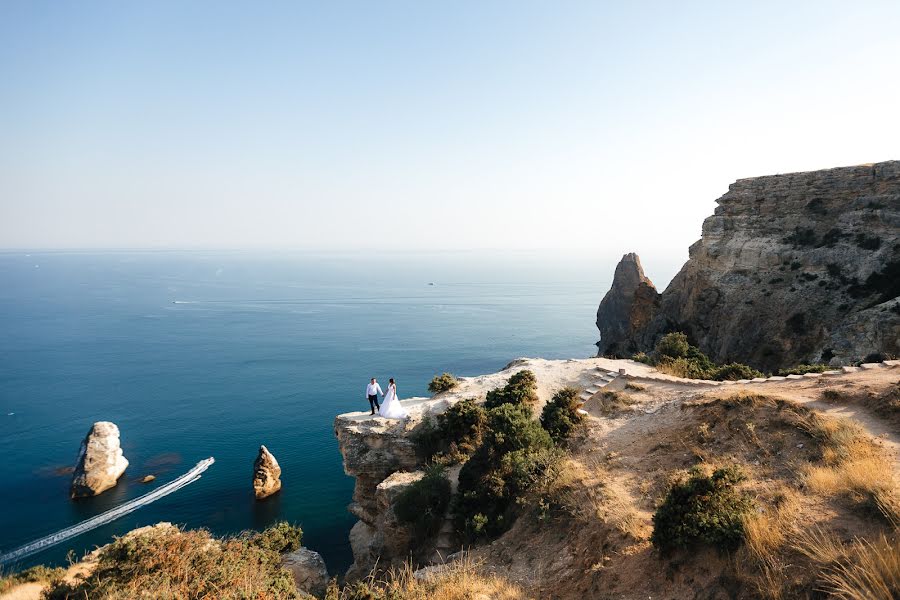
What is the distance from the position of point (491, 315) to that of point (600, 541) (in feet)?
349

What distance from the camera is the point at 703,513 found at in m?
8.54

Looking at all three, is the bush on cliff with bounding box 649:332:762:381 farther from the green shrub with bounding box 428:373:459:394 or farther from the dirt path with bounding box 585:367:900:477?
the green shrub with bounding box 428:373:459:394

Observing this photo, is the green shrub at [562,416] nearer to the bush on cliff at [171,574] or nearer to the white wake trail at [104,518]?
the bush on cliff at [171,574]

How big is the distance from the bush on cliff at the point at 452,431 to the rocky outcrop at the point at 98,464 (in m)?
29.9

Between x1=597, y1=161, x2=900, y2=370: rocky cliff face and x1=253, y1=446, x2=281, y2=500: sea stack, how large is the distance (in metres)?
37.4

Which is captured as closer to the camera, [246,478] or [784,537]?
[784,537]

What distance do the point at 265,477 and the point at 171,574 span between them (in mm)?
28512

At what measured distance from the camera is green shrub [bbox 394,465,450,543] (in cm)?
1578

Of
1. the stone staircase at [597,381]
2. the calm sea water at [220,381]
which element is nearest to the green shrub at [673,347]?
the stone staircase at [597,381]

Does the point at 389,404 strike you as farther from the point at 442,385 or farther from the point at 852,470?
the point at 852,470

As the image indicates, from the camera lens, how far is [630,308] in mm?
58438

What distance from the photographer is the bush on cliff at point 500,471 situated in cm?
1408

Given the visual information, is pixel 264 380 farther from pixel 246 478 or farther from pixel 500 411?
pixel 500 411

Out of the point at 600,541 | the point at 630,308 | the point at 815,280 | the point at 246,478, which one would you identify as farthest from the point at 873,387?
the point at 630,308
